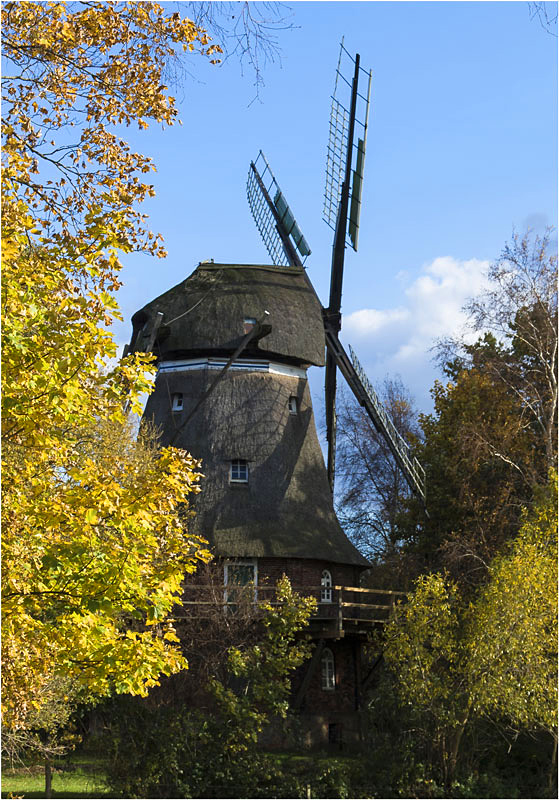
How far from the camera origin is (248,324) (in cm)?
2527

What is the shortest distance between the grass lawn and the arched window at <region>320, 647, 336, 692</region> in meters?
5.83

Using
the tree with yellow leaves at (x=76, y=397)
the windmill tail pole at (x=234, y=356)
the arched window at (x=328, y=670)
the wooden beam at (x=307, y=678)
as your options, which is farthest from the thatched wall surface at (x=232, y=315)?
the tree with yellow leaves at (x=76, y=397)

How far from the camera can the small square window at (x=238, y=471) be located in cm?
2456

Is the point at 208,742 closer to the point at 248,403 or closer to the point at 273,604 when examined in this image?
the point at 273,604

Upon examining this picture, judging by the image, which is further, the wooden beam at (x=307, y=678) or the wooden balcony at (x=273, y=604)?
the wooden beam at (x=307, y=678)

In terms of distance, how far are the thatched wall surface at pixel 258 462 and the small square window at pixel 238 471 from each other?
0.14 metres

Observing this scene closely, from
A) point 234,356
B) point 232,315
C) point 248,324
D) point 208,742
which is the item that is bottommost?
point 208,742

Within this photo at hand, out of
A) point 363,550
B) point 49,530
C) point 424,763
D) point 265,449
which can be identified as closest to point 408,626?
point 424,763

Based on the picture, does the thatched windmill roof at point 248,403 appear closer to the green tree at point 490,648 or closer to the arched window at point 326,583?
the arched window at point 326,583

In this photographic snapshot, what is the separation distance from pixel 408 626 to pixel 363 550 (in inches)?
787

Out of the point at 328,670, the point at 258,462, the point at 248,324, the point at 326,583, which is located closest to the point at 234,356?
the point at 248,324

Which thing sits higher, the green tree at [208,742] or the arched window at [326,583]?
the arched window at [326,583]

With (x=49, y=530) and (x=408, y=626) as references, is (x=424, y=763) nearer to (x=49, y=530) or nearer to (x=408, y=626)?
(x=408, y=626)

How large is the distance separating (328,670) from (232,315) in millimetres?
9528
